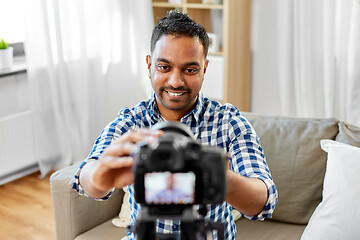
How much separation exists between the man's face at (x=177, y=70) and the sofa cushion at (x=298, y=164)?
735 mm

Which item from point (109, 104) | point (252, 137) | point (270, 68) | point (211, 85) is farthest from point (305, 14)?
point (252, 137)

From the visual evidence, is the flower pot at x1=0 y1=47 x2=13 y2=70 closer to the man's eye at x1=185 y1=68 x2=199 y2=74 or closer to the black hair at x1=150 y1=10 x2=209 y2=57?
the black hair at x1=150 y1=10 x2=209 y2=57

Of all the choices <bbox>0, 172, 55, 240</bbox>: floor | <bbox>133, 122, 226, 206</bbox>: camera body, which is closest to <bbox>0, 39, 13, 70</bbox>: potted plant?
<bbox>0, 172, 55, 240</bbox>: floor

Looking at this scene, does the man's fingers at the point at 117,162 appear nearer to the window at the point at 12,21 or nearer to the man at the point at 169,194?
the man at the point at 169,194

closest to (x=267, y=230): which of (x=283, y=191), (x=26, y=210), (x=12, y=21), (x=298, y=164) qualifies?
(x=283, y=191)

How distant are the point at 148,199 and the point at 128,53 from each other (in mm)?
3031

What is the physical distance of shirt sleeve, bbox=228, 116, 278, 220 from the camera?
3.36 ft

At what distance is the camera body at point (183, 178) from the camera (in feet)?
2.06

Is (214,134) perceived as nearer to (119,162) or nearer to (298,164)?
(119,162)

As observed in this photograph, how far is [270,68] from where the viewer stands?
346 cm

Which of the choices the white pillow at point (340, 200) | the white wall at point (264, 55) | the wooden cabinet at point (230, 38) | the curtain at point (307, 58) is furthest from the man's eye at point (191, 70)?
the white wall at point (264, 55)

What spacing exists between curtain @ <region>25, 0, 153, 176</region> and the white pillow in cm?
212

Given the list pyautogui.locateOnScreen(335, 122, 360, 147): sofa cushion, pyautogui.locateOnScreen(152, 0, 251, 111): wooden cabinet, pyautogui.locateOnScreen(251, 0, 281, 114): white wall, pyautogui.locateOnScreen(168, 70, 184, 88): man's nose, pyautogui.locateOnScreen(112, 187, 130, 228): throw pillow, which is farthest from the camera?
pyautogui.locateOnScreen(251, 0, 281, 114): white wall

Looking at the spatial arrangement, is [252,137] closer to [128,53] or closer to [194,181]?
[194,181]
